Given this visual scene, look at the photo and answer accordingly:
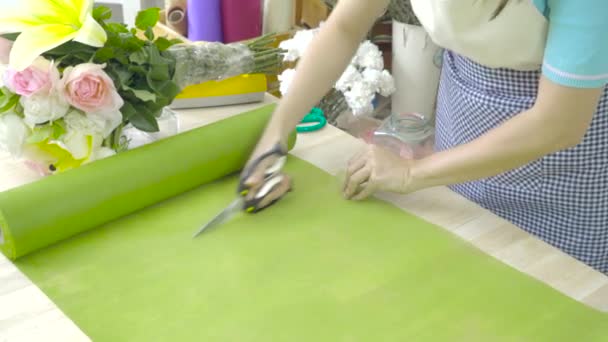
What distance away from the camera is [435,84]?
180 centimetres

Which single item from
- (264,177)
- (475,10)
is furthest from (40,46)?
(475,10)

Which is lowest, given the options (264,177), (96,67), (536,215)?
(536,215)

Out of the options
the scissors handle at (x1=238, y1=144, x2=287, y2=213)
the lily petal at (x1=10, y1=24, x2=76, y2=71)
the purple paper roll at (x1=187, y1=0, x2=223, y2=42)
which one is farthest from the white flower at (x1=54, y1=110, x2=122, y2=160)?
the purple paper roll at (x1=187, y1=0, x2=223, y2=42)

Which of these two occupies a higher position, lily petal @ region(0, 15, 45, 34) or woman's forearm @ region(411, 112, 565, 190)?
lily petal @ region(0, 15, 45, 34)

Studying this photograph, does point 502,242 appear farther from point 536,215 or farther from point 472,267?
point 536,215

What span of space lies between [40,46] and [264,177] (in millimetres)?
391

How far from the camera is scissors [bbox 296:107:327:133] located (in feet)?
4.50

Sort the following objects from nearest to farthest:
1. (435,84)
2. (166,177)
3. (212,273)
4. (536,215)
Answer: (212,273) < (166,177) < (536,215) < (435,84)

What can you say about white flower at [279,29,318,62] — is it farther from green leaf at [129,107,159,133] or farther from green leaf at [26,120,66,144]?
green leaf at [26,120,66,144]

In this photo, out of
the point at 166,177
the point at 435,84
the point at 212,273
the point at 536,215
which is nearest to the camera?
the point at 212,273

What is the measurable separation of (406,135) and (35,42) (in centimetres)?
70

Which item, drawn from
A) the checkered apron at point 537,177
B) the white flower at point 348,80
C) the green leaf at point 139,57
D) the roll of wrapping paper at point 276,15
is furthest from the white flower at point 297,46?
the green leaf at point 139,57

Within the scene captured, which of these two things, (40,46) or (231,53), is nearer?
(40,46)

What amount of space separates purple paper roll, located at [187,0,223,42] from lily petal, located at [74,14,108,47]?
1.93 ft
